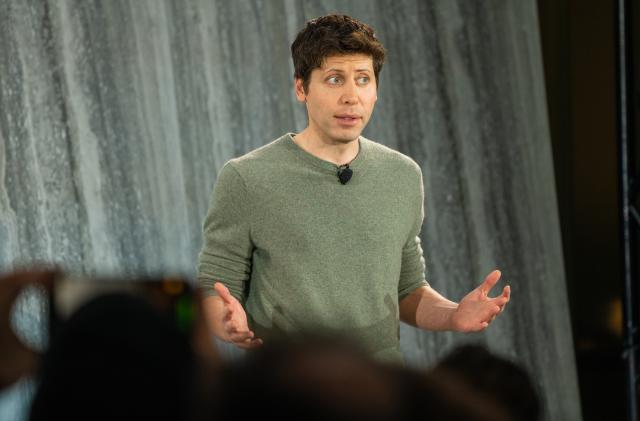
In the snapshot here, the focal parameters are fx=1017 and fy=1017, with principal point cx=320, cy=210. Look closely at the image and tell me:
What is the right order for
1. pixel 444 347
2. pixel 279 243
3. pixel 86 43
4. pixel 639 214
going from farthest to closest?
1. pixel 444 347
2. pixel 86 43
3. pixel 639 214
4. pixel 279 243

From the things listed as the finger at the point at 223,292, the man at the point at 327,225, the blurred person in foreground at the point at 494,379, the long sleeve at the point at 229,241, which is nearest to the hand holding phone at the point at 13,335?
the blurred person in foreground at the point at 494,379

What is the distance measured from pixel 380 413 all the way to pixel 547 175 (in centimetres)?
349

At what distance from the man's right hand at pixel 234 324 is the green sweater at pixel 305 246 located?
186 mm

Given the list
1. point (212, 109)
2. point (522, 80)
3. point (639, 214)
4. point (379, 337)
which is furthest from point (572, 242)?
point (379, 337)

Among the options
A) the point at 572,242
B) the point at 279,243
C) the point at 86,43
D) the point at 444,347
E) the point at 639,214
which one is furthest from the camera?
the point at 572,242

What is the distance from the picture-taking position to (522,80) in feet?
12.4

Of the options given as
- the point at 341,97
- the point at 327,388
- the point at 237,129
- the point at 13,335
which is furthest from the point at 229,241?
the point at 327,388

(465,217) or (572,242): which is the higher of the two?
(465,217)

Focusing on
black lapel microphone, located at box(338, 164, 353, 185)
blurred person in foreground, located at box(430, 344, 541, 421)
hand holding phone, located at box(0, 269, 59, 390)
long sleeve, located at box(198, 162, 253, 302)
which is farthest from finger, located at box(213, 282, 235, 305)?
hand holding phone, located at box(0, 269, 59, 390)

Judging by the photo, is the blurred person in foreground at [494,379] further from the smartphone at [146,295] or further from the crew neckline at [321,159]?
the crew neckline at [321,159]

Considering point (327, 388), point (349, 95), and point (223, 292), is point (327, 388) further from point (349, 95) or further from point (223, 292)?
point (349, 95)

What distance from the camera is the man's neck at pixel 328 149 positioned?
7.04 feet

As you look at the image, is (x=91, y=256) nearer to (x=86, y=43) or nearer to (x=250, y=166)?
(x=86, y=43)

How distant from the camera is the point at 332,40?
Result: 84.7 inches
